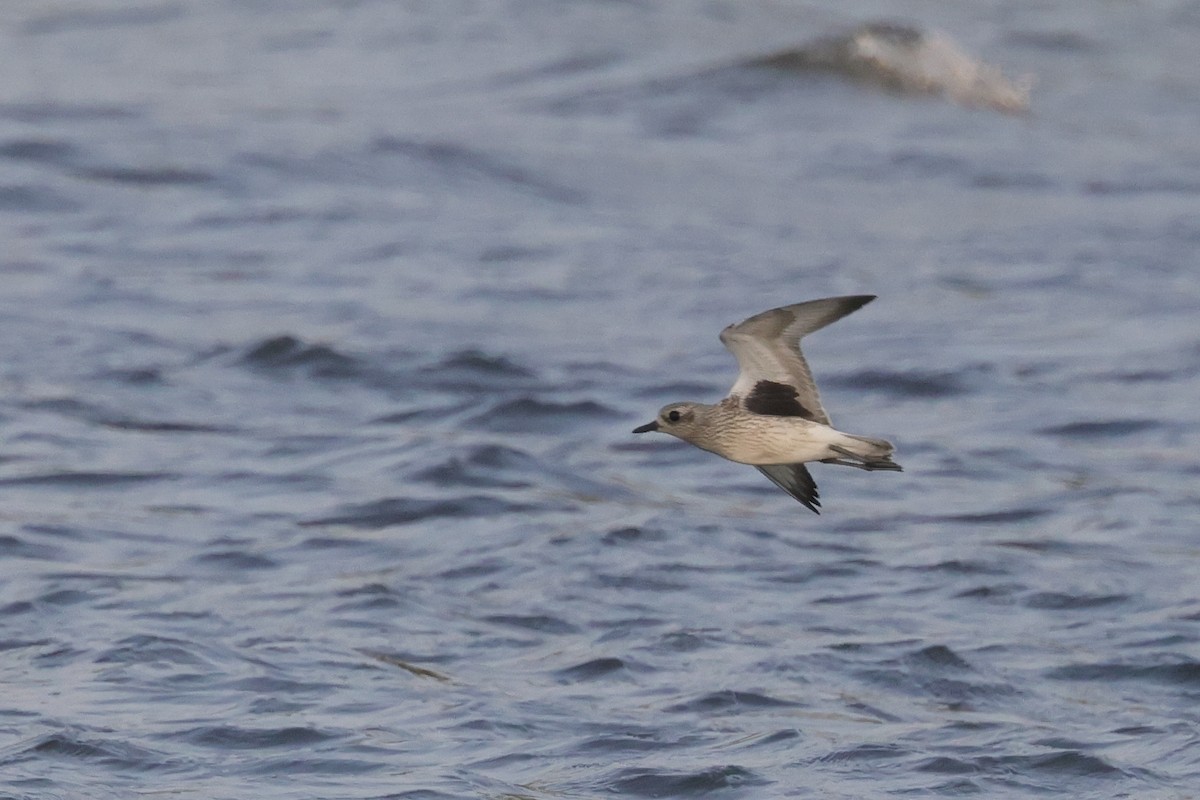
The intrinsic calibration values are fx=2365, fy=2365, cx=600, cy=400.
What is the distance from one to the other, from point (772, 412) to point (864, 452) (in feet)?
2.22

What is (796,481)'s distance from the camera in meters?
8.89

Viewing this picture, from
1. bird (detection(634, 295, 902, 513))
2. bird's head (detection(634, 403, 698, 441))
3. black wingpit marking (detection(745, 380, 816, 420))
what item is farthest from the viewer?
bird's head (detection(634, 403, 698, 441))

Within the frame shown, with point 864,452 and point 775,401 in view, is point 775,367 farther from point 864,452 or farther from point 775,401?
point 864,452

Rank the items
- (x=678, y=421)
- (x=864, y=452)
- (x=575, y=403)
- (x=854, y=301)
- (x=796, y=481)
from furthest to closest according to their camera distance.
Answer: (x=575, y=403) → (x=796, y=481) → (x=678, y=421) → (x=864, y=452) → (x=854, y=301)

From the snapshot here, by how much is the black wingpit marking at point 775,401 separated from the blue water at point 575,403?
238 centimetres

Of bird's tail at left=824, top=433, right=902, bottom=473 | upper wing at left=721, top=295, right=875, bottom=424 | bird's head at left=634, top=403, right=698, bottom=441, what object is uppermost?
upper wing at left=721, top=295, right=875, bottom=424

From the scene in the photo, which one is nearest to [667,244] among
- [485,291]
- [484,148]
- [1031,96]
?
[485,291]

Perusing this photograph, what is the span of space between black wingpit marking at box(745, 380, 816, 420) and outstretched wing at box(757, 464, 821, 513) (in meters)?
0.29

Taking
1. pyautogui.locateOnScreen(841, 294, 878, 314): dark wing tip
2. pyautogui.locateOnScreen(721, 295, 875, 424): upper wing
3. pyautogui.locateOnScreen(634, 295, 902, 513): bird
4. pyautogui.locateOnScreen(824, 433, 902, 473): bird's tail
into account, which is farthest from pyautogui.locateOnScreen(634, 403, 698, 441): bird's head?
pyautogui.locateOnScreen(841, 294, 878, 314): dark wing tip

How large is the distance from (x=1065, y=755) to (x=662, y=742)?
185cm

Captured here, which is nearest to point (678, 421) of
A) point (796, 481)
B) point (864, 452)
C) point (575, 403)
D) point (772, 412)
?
point (772, 412)

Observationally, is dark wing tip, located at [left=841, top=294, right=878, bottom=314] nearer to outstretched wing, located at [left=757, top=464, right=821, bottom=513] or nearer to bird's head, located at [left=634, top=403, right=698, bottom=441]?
bird's head, located at [left=634, top=403, right=698, bottom=441]

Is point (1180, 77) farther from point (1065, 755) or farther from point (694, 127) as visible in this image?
point (1065, 755)

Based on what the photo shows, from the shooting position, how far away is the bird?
8.12 m
